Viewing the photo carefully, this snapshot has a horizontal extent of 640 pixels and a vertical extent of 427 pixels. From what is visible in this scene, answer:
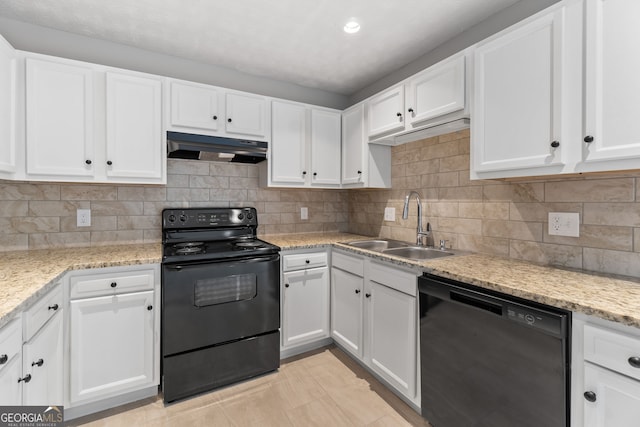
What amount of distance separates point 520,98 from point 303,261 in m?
1.73

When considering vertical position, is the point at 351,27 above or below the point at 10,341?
above

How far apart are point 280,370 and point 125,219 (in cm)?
168

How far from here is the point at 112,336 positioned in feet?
5.82

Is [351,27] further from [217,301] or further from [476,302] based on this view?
[217,301]

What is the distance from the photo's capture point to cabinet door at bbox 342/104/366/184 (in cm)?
264

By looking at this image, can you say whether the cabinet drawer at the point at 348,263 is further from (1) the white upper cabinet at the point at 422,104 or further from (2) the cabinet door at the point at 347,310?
(1) the white upper cabinet at the point at 422,104

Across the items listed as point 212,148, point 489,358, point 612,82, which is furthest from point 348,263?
point 612,82

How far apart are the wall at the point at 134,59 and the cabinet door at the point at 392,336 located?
2.04 meters

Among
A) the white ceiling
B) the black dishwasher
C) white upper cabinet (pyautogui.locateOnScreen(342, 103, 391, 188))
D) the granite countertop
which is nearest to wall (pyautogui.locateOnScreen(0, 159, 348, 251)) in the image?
the granite countertop

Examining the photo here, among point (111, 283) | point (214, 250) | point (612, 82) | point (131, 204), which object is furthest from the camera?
point (131, 204)

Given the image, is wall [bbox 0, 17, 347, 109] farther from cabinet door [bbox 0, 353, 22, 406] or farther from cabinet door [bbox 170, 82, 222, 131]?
cabinet door [bbox 0, 353, 22, 406]

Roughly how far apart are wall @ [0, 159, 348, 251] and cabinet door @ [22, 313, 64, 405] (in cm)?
85

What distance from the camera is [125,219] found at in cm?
233

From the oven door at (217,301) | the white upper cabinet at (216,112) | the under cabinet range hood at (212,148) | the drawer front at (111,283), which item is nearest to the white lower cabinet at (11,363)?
the drawer front at (111,283)
